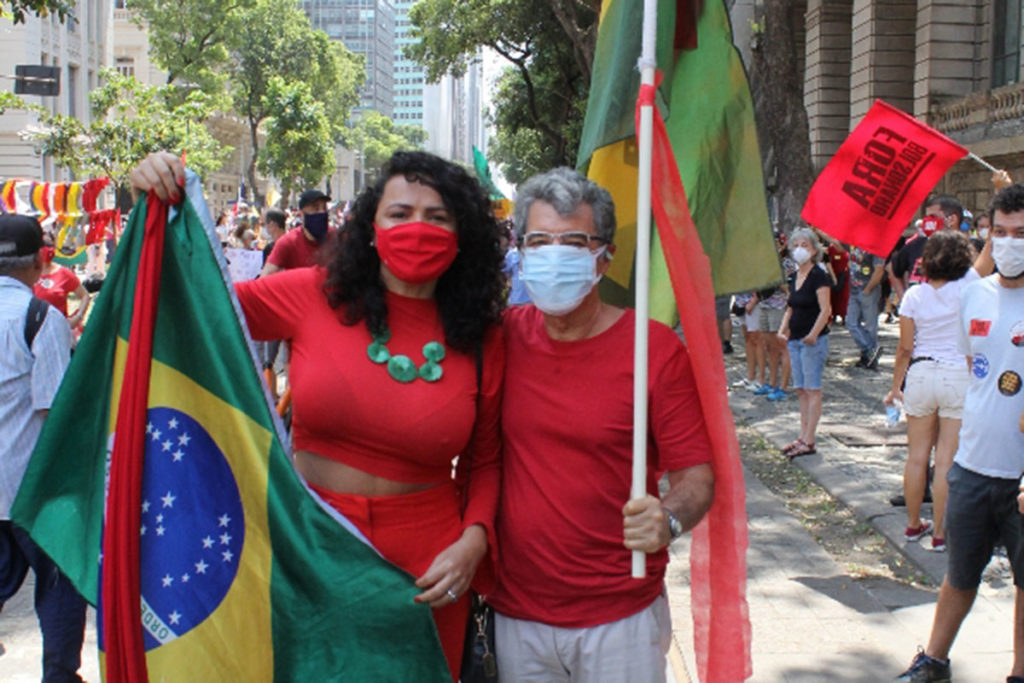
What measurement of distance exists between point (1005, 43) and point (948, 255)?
63.7ft

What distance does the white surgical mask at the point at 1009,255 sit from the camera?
4297 mm

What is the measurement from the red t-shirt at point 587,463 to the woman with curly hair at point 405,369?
12cm

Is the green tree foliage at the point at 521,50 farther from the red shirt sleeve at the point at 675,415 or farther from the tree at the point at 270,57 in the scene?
the red shirt sleeve at the point at 675,415

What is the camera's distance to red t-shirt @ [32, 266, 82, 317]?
8070 mm

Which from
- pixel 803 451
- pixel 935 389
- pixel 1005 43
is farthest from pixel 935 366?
pixel 1005 43

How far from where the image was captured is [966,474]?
4500mm

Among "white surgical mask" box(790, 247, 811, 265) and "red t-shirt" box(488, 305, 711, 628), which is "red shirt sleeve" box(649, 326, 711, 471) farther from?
"white surgical mask" box(790, 247, 811, 265)

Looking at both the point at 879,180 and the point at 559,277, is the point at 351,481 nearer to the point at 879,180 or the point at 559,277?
the point at 559,277

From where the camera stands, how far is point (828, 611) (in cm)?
587

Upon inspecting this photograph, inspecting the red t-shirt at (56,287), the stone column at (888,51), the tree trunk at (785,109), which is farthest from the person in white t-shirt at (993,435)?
the stone column at (888,51)

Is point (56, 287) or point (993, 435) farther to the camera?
point (56, 287)

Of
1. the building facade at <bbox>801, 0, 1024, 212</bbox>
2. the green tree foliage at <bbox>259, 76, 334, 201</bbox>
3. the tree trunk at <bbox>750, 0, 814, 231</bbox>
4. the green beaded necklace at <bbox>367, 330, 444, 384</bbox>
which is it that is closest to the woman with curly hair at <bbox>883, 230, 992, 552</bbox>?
the green beaded necklace at <bbox>367, 330, 444, 384</bbox>

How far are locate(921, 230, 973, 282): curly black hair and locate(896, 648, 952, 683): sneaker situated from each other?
2.64m

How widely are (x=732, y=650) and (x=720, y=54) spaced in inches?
67.3
